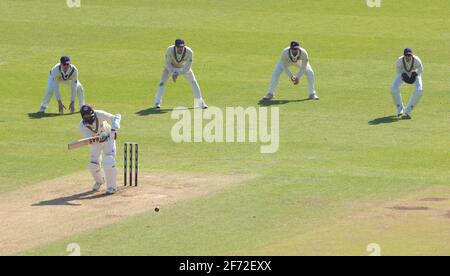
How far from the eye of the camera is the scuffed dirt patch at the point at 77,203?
937 inches

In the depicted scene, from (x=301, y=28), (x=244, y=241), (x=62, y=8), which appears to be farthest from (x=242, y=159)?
(x=62, y=8)

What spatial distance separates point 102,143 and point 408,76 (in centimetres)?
1159

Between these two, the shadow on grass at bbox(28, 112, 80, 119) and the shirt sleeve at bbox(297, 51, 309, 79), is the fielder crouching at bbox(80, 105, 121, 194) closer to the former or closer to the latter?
the shadow on grass at bbox(28, 112, 80, 119)

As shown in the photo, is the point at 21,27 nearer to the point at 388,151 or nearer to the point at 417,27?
the point at 417,27

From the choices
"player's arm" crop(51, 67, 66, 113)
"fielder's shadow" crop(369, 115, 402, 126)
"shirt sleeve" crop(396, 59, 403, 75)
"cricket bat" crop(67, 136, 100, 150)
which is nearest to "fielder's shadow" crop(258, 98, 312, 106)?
"fielder's shadow" crop(369, 115, 402, 126)

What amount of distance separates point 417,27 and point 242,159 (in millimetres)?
20023

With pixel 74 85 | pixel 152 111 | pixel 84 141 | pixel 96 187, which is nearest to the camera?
pixel 84 141

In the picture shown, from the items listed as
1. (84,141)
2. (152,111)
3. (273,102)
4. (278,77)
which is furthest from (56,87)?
(84,141)

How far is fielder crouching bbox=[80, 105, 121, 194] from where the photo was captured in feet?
87.3

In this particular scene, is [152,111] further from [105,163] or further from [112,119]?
[105,163]

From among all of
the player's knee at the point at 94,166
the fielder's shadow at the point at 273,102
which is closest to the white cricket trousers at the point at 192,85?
the fielder's shadow at the point at 273,102

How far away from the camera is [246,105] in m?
37.3

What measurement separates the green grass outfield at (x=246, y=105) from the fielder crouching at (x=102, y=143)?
1.86 m
